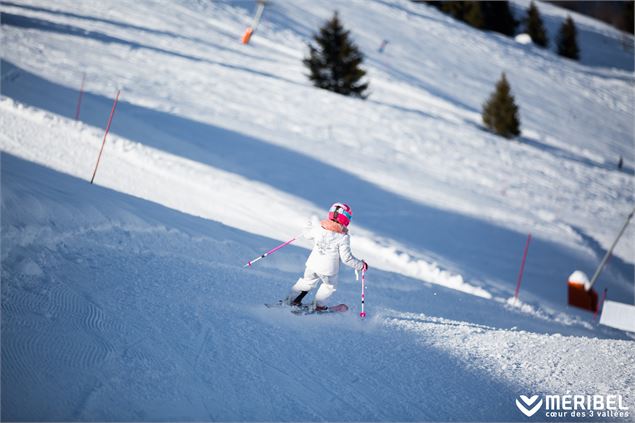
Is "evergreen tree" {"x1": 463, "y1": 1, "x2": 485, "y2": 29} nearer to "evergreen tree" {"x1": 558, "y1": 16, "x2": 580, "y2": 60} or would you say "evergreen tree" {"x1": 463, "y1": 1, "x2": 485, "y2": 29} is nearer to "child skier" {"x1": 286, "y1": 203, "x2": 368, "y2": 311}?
"evergreen tree" {"x1": 558, "y1": 16, "x2": 580, "y2": 60}

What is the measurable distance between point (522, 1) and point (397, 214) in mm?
76279

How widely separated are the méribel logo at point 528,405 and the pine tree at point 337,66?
72.2 ft

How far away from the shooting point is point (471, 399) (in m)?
4.87

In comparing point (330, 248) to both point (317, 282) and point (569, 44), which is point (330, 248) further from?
point (569, 44)

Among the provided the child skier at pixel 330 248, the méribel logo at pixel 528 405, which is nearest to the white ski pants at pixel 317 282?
the child skier at pixel 330 248

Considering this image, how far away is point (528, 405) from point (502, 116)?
83.5 ft

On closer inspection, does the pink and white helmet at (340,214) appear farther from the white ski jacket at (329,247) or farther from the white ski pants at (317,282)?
the white ski pants at (317,282)

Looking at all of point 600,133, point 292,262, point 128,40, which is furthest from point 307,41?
point 292,262

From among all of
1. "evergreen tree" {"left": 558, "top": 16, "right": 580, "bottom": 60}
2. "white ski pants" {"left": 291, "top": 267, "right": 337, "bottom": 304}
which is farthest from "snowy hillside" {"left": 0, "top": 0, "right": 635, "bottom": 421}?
"evergreen tree" {"left": 558, "top": 16, "right": 580, "bottom": 60}

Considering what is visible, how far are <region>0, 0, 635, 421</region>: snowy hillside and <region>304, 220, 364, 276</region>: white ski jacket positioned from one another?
69cm

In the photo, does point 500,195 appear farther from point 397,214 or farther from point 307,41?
point 307,41

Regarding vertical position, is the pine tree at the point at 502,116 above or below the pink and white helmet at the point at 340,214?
above

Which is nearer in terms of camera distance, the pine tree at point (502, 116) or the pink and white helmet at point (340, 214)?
the pink and white helmet at point (340, 214)

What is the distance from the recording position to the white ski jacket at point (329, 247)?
5824 mm
